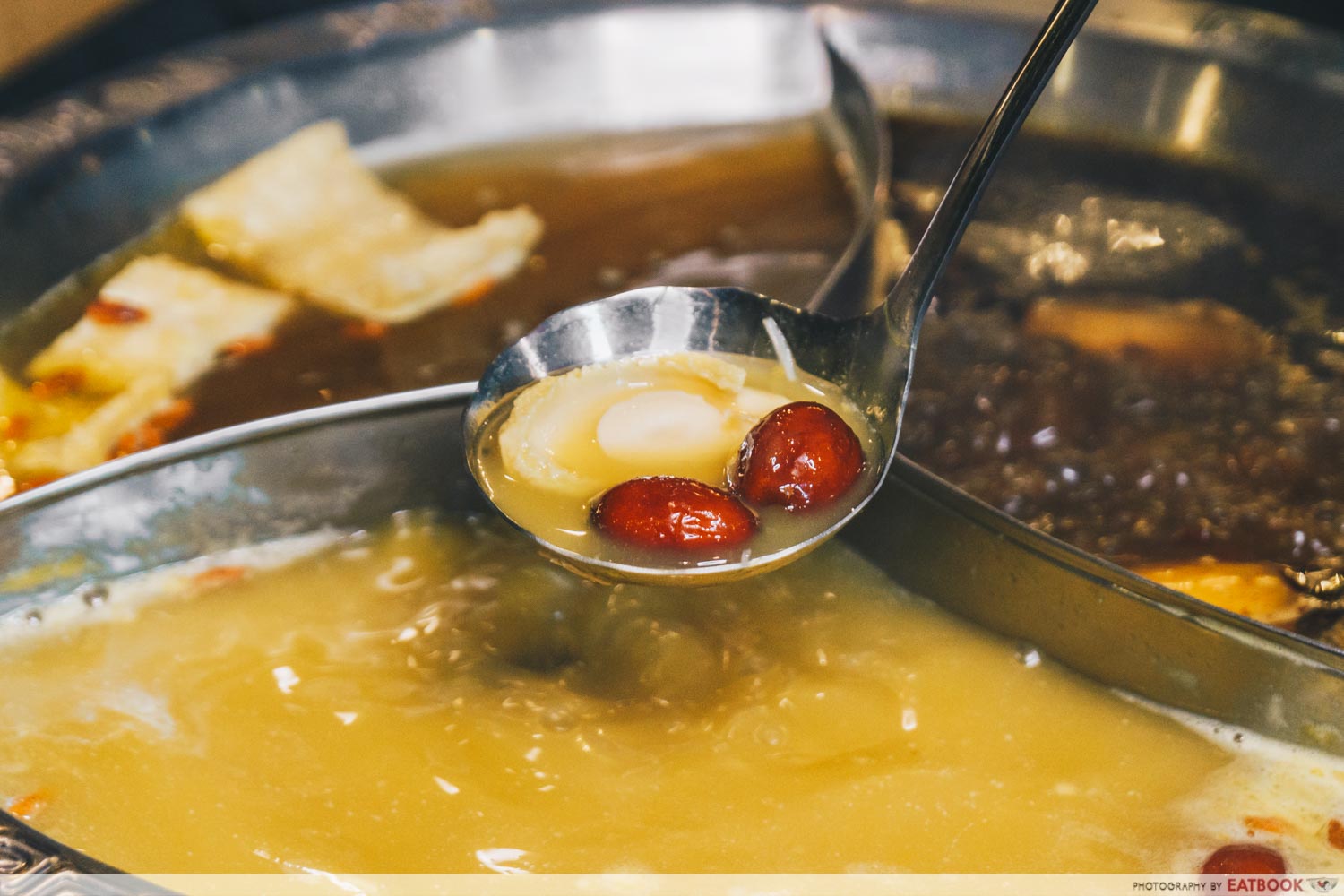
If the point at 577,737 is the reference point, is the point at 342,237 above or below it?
above

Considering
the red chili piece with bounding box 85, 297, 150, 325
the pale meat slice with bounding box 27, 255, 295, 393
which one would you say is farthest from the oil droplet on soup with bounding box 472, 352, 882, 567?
the red chili piece with bounding box 85, 297, 150, 325

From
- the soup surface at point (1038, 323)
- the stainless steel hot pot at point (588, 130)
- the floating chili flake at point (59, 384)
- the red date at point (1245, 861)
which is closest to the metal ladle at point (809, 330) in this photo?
the stainless steel hot pot at point (588, 130)

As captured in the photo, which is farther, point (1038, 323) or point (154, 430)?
point (1038, 323)

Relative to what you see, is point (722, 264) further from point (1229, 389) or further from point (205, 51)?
point (205, 51)

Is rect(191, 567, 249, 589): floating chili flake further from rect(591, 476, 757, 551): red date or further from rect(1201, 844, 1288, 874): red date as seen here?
rect(1201, 844, 1288, 874): red date

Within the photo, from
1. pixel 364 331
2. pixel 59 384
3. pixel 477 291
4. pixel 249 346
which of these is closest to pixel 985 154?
pixel 477 291

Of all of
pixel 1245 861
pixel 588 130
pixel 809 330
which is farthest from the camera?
pixel 588 130

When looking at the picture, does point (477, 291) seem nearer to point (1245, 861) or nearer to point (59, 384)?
point (59, 384)
